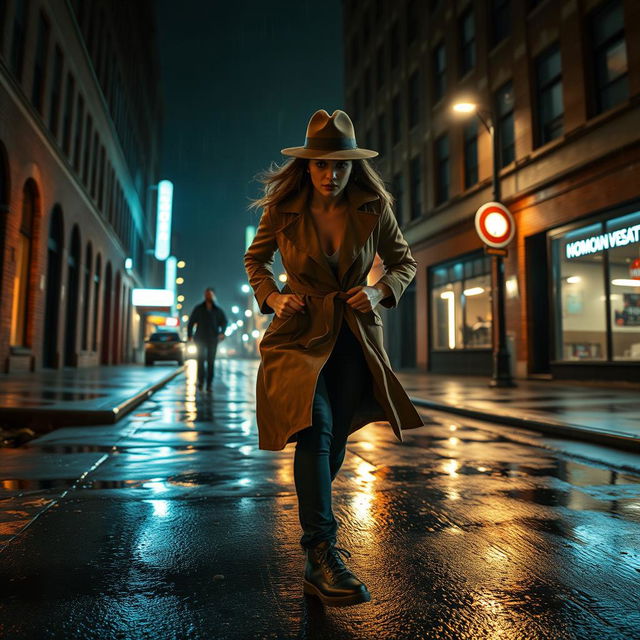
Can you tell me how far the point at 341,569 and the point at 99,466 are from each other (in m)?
3.30

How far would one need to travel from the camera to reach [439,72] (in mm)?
24578

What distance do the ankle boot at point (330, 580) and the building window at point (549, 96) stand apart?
1714 centimetres

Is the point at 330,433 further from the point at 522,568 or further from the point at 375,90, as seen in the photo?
the point at 375,90

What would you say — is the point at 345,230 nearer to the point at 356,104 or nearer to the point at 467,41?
the point at 467,41

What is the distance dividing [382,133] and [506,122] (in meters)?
11.6

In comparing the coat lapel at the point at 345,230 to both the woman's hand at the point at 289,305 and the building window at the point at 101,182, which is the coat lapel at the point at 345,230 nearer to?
the woman's hand at the point at 289,305

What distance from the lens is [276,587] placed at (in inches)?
95.3

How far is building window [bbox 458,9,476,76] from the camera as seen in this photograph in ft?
71.8

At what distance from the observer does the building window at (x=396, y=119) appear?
2850cm

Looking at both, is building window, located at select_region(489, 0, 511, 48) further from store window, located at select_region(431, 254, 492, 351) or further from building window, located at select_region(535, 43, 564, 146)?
store window, located at select_region(431, 254, 492, 351)

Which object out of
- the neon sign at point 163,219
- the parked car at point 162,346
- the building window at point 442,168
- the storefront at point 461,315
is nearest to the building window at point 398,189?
the building window at point 442,168

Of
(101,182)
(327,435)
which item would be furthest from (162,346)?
(327,435)

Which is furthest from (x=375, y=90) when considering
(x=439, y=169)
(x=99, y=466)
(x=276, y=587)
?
(x=276, y=587)

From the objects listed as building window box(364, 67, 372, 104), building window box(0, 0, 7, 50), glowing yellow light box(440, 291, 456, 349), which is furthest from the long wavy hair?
building window box(364, 67, 372, 104)
